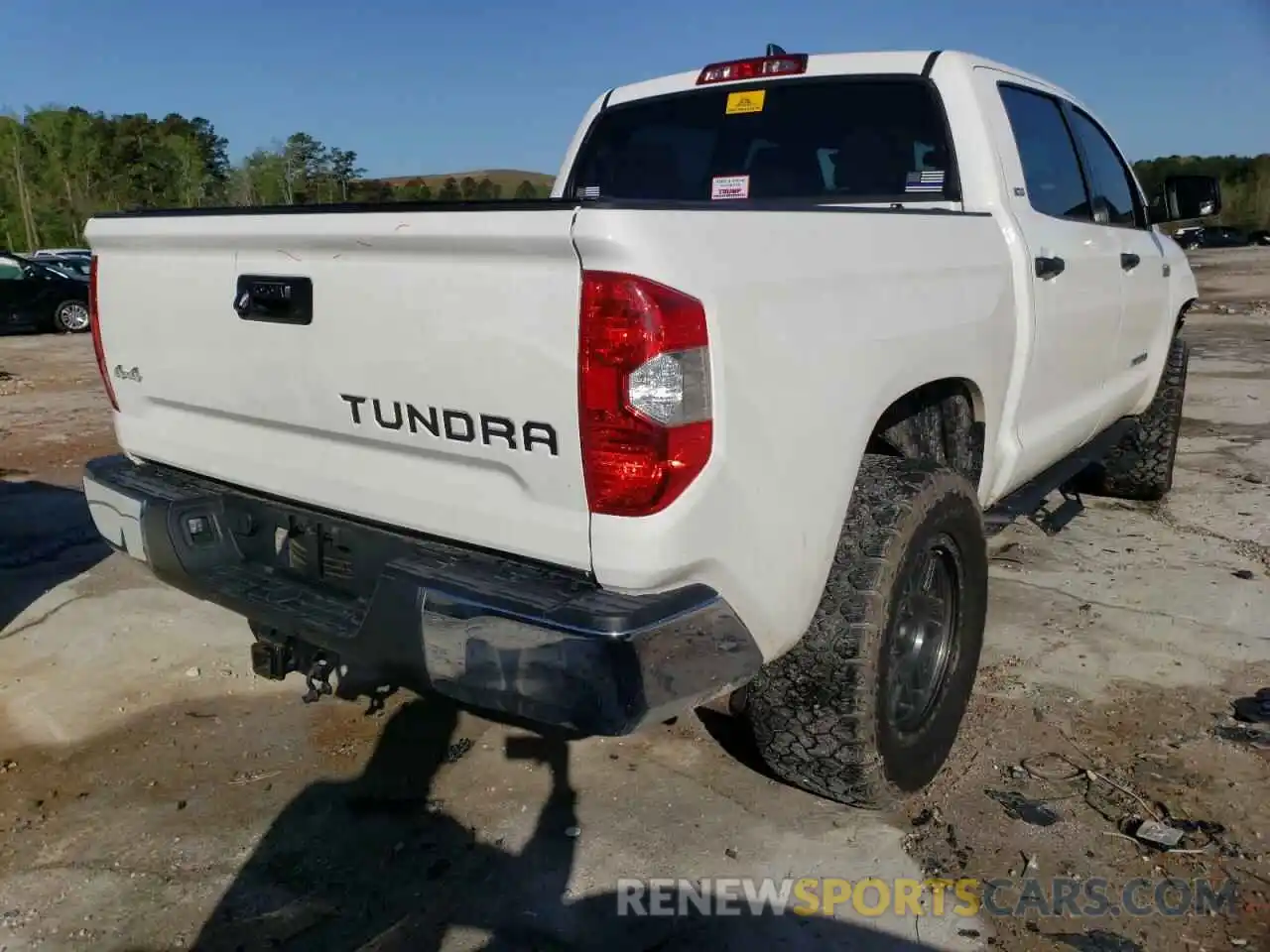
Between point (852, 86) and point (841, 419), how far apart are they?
1742mm

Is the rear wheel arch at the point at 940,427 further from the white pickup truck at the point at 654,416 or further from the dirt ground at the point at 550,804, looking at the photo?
the dirt ground at the point at 550,804

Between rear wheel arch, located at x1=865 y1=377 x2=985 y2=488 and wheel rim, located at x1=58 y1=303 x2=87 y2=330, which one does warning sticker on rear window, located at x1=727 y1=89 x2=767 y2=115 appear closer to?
rear wheel arch, located at x1=865 y1=377 x2=985 y2=488

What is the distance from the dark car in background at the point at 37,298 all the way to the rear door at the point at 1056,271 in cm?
1757

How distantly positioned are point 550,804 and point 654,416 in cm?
148

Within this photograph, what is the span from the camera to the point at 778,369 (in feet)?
6.67

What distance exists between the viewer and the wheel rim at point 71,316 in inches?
694

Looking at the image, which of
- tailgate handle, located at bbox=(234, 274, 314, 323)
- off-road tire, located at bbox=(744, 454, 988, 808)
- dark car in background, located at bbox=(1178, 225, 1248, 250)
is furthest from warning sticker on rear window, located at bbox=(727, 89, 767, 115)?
dark car in background, located at bbox=(1178, 225, 1248, 250)

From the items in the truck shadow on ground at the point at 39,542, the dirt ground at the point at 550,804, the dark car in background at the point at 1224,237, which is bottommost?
the dark car in background at the point at 1224,237

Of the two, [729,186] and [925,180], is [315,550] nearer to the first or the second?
[729,186]

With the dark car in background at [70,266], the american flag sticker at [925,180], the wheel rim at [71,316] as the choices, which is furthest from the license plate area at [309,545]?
the dark car in background at [70,266]

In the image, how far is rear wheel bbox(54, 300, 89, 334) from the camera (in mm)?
17594

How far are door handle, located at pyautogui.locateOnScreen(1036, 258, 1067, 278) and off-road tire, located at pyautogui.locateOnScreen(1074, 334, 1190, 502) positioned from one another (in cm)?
218

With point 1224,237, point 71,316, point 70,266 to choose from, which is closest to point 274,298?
point 71,316

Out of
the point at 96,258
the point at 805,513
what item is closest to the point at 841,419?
the point at 805,513
